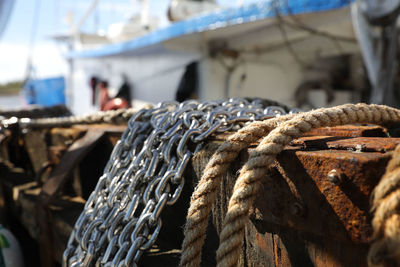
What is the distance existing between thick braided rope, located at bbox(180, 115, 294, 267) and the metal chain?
0.16m

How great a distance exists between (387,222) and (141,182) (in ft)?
2.57

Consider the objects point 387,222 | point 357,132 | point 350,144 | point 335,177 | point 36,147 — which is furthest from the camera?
point 36,147

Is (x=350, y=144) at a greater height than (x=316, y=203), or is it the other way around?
(x=350, y=144)

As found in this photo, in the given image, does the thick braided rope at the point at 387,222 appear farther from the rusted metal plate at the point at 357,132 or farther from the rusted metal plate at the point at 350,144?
the rusted metal plate at the point at 357,132

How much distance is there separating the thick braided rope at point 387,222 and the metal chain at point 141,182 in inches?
23.1

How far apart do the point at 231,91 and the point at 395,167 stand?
4.73 m

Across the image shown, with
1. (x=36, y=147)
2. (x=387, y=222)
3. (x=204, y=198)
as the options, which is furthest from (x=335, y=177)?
(x=36, y=147)

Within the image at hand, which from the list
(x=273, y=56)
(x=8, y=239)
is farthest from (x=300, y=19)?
(x=8, y=239)

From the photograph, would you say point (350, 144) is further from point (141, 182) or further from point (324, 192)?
point (141, 182)

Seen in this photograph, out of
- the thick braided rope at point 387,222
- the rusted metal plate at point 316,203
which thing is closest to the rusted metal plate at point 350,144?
the rusted metal plate at point 316,203

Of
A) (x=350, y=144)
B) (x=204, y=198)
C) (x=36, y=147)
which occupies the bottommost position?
(x=36, y=147)

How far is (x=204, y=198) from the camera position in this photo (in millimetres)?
899

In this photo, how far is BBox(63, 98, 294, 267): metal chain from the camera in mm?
1056

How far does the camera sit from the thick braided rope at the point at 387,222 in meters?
0.57
